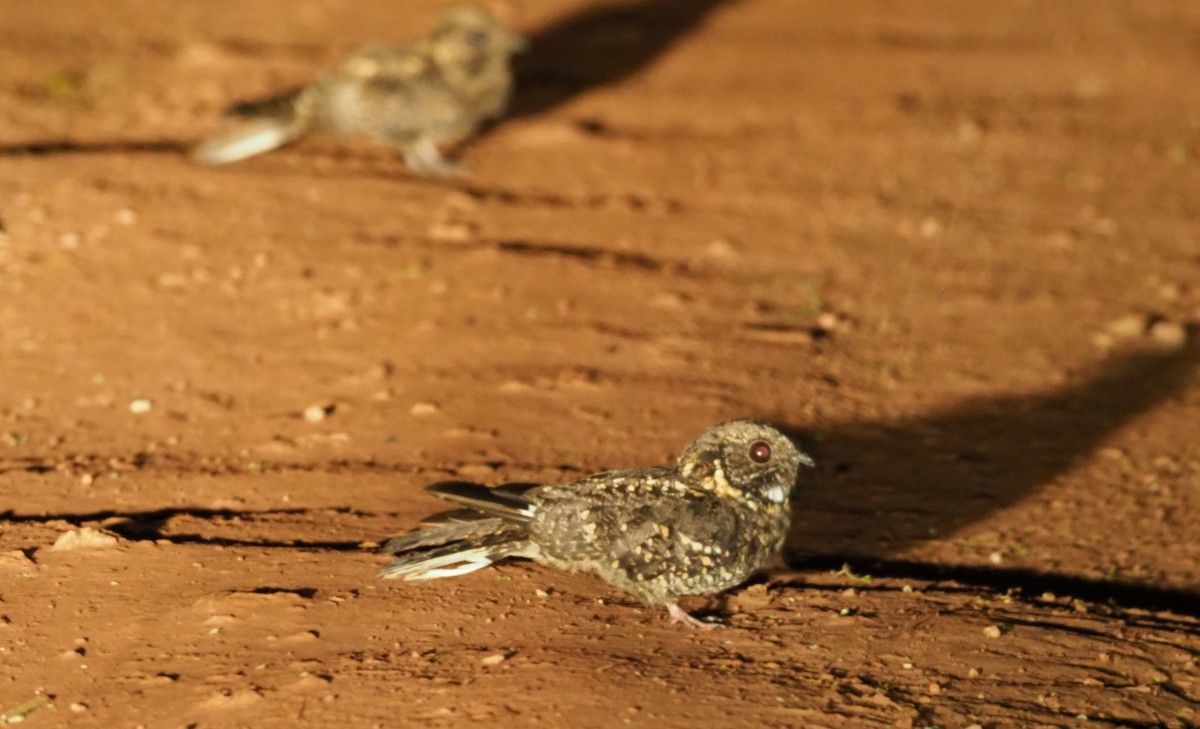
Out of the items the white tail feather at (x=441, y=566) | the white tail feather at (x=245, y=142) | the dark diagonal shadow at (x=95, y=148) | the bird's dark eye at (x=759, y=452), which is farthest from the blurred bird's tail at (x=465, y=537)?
the dark diagonal shadow at (x=95, y=148)

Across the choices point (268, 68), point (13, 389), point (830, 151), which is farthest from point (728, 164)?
point (13, 389)

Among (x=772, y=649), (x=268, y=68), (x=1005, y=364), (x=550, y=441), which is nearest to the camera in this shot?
(x=772, y=649)

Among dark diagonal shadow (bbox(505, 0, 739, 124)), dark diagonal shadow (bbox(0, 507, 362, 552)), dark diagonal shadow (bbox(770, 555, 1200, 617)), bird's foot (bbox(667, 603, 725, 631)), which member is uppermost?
dark diagonal shadow (bbox(505, 0, 739, 124))

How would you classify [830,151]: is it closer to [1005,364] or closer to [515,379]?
[1005,364]

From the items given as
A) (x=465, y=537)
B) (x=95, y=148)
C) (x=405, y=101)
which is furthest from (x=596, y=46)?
Result: (x=465, y=537)

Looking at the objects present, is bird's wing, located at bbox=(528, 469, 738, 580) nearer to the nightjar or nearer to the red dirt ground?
the red dirt ground

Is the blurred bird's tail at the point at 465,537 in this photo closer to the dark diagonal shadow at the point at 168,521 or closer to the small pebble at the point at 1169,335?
the dark diagonal shadow at the point at 168,521

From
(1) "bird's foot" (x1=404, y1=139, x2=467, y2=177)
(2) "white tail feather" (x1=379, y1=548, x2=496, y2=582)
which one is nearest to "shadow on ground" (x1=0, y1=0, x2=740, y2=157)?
(1) "bird's foot" (x1=404, y1=139, x2=467, y2=177)
